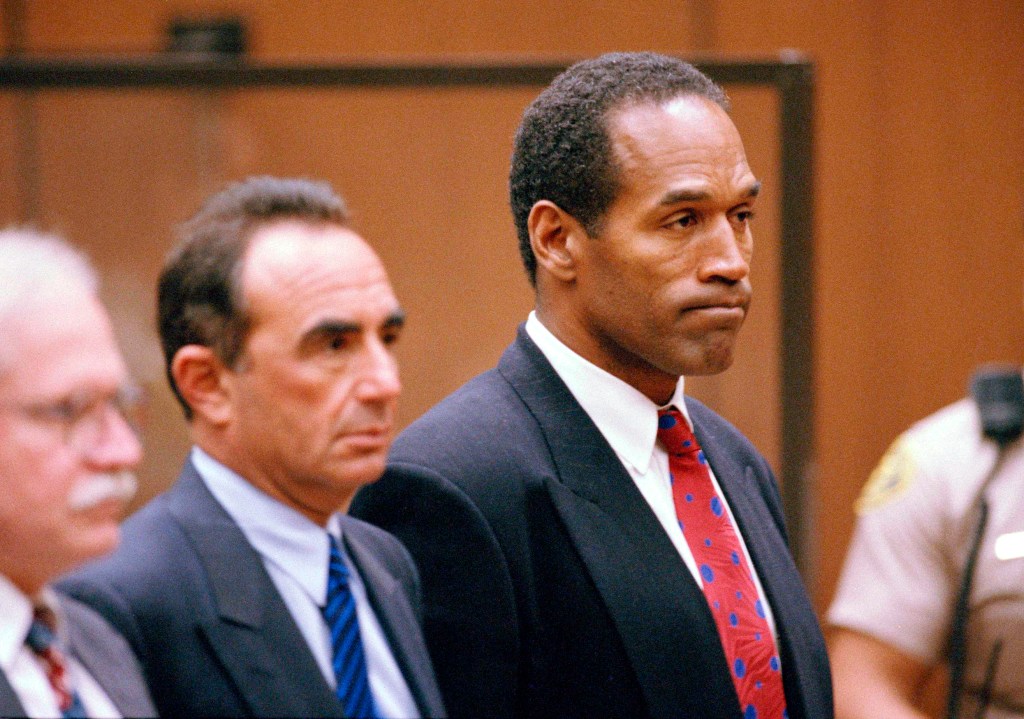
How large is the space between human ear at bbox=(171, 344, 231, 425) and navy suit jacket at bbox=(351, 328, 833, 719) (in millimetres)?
346

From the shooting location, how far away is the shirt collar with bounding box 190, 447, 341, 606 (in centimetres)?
133

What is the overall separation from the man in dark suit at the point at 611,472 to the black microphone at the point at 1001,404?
28.0 inches

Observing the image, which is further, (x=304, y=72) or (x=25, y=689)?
(x=304, y=72)

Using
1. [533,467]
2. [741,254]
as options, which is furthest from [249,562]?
[741,254]

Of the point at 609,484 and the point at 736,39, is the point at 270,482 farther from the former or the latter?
the point at 736,39

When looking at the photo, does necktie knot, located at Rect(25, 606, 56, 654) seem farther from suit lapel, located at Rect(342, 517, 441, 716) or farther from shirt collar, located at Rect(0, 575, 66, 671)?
suit lapel, located at Rect(342, 517, 441, 716)

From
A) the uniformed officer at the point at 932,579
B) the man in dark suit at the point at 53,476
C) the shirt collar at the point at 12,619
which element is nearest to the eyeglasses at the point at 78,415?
the man in dark suit at the point at 53,476

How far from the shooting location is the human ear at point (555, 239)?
1.74m

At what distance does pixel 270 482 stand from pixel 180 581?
13 cm

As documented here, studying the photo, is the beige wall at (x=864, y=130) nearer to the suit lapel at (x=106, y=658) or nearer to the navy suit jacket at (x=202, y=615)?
the navy suit jacket at (x=202, y=615)

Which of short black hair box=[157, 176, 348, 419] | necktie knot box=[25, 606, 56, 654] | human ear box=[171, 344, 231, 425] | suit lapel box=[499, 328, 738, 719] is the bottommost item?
suit lapel box=[499, 328, 738, 719]

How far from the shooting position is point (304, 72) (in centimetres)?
313

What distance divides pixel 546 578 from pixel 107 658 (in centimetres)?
61

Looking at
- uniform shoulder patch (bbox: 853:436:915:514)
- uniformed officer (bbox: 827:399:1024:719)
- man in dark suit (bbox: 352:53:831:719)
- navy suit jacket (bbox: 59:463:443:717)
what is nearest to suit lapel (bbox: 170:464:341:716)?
navy suit jacket (bbox: 59:463:443:717)
